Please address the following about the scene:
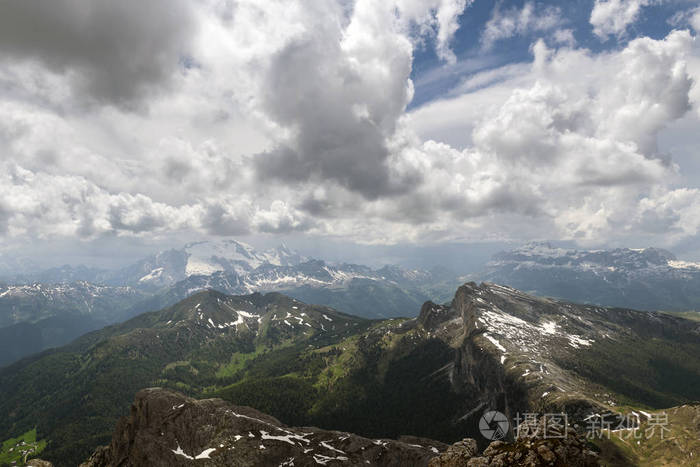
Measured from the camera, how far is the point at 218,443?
108125mm

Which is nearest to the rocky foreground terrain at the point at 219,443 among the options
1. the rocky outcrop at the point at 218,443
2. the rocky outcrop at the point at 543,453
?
the rocky outcrop at the point at 218,443

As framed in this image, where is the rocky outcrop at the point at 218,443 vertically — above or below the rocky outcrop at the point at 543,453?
below

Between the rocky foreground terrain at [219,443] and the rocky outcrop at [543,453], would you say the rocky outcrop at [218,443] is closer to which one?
the rocky foreground terrain at [219,443]

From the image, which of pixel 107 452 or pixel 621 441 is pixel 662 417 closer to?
pixel 621 441

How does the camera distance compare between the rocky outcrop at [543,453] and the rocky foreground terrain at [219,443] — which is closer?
the rocky outcrop at [543,453]

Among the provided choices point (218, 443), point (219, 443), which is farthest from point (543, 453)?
point (218, 443)

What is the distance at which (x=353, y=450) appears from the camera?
368 ft

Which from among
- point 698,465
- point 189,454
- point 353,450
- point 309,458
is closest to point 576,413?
point 698,465

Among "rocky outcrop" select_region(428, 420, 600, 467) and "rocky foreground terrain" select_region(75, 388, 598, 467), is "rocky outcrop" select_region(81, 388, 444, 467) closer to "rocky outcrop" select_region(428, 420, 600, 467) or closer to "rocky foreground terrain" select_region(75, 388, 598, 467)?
"rocky foreground terrain" select_region(75, 388, 598, 467)

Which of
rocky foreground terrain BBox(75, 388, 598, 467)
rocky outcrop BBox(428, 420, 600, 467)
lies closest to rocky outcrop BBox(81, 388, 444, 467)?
rocky foreground terrain BBox(75, 388, 598, 467)

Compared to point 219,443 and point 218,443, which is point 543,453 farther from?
point 218,443

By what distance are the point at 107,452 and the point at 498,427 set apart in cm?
20268

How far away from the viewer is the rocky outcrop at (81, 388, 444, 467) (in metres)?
105

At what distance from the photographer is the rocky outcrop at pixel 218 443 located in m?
105
